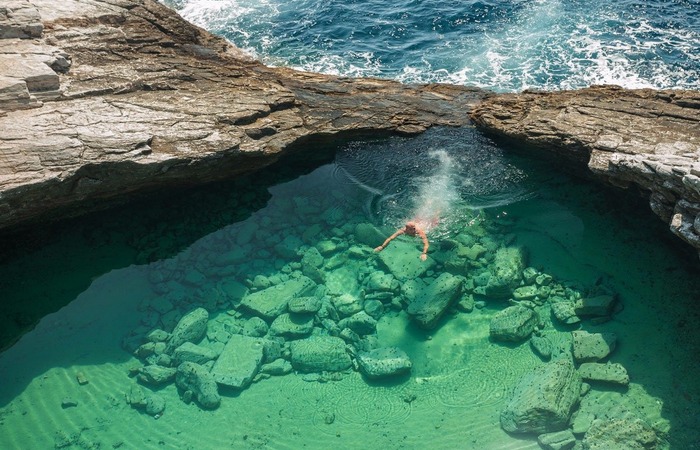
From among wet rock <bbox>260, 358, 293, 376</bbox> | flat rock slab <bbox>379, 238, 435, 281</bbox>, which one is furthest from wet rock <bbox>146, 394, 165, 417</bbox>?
flat rock slab <bbox>379, 238, 435, 281</bbox>

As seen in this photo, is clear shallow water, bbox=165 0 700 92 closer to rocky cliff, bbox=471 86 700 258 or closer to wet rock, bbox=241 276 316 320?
rocky cliff, bbox=471 86 700 258

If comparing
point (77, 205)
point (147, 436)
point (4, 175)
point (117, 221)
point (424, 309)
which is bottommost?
point (147, 436)

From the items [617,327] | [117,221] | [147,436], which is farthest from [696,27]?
[147,436]

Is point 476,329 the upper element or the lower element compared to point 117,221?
lower

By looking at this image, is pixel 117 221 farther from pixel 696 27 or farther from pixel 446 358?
pixel 696 27

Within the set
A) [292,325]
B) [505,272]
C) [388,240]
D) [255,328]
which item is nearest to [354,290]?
[388,240]

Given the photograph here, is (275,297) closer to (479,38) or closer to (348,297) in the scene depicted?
(348,297)

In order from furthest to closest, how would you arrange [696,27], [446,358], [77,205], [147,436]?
[696,27] < [77,205] < [446,358] < [147,436]
